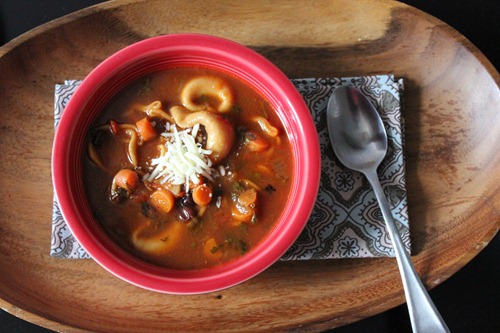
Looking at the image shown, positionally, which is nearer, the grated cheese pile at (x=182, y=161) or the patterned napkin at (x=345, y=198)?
the grated cheese pile at (x=182, y=161)

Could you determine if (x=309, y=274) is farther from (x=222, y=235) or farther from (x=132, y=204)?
(x=132, y=204)

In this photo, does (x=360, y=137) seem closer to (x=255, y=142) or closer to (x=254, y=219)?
(x=255, y=142)

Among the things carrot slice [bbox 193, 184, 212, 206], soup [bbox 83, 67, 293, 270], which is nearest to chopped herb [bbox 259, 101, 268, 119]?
soup [bbox 83, 67, 293, 270]

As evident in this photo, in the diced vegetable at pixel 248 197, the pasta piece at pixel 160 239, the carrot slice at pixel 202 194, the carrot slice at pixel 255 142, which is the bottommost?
the pasta piece at pixel 160 239

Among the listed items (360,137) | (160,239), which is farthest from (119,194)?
(360,137)

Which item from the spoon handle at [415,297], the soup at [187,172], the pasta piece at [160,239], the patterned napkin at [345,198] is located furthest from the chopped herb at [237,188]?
the spoon handle at [415,297]

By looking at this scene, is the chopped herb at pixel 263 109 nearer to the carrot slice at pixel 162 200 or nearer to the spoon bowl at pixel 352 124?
the spoon bowl at pixel 352 124
